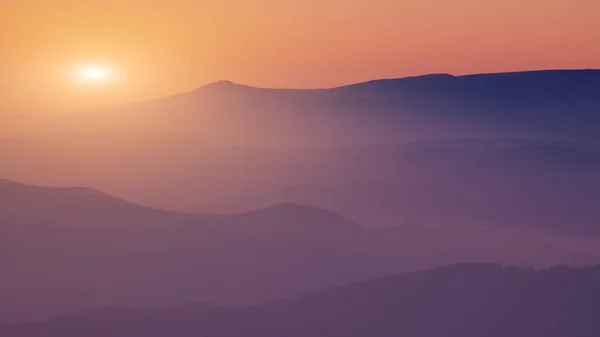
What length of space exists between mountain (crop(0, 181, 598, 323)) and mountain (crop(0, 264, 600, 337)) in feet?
3.38

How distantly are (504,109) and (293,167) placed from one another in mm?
37554

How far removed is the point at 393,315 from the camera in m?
16.7

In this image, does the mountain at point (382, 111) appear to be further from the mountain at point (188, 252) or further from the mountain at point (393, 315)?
the mountain at point (393, 315)

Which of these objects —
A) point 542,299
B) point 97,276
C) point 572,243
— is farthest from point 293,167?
point 542,299

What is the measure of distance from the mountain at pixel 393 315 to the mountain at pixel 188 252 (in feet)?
3.38

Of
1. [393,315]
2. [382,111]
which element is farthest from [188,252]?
[382,111]

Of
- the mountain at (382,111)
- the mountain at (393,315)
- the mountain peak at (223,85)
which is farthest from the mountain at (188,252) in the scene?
the mountain peak at (223,85)

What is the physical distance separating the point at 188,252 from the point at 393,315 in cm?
851

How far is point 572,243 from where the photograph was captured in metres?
→ 27.0

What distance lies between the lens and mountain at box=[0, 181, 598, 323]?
18.8 m

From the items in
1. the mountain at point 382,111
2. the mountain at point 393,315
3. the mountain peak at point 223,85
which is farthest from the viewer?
the mountain peak at point 223,85

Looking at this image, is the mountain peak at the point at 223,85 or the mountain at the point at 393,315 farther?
the mountain peak at the point at 223,85

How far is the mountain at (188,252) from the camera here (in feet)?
61.7

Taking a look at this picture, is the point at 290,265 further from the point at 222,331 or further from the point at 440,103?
the point at 440,103
